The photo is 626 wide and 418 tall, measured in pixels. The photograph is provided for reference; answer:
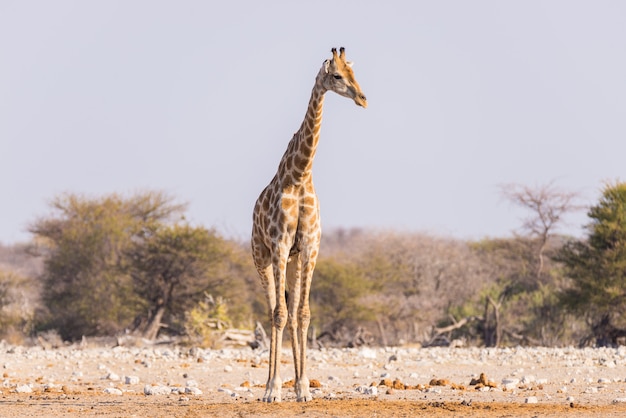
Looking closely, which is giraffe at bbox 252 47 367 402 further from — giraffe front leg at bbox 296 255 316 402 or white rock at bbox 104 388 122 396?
white rock at bbox 104 388 122 396

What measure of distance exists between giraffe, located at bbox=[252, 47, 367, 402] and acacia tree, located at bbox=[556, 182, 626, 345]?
14880mm

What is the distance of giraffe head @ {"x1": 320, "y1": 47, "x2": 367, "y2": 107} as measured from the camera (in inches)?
413

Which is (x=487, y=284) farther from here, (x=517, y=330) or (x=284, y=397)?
(x=284, y=397)

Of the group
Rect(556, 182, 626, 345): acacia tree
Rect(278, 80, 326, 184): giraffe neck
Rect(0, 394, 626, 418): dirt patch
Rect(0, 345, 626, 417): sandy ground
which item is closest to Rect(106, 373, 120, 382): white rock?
Rect(0, 345, 626, 417): sandy ground

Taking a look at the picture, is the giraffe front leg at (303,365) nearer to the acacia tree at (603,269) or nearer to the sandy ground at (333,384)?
the sandy ground at (333,384)

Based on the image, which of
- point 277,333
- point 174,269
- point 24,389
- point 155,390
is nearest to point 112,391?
point 155,390

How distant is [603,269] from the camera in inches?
1008

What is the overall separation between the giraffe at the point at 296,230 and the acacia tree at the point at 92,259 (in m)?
19.9

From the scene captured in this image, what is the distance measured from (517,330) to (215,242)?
9.84 meters

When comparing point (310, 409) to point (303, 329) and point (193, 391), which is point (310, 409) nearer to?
point (303, 329)

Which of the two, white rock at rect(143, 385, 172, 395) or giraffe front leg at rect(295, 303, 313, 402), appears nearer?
giraffe front leg at rect(295, 303, 313, 402)

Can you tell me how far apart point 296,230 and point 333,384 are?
353cm

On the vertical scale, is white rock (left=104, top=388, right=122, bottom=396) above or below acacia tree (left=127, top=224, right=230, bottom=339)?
below

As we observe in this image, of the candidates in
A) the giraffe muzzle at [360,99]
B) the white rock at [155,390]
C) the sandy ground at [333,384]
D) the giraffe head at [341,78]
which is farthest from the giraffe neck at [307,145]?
the white rock at [155,390]
